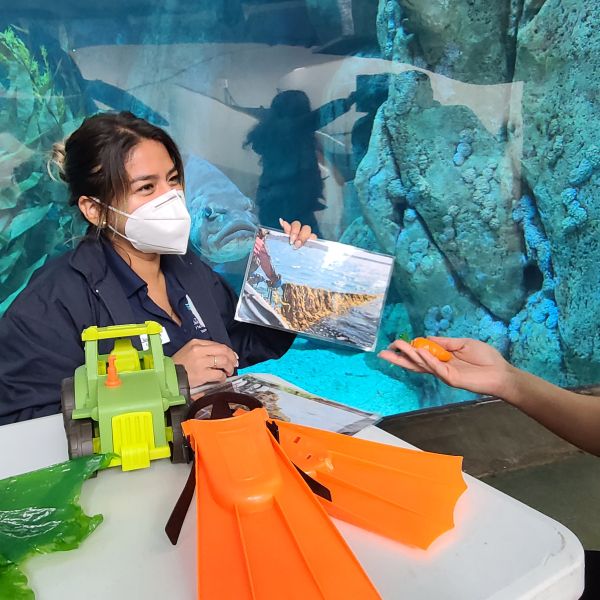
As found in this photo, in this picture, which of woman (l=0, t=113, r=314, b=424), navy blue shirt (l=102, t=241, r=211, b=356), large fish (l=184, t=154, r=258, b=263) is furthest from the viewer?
large fish (l=184, t=154, r=258, b=263)

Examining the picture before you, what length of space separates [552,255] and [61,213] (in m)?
2.20

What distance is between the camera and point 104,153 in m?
1.47

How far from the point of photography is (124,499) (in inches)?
28.1

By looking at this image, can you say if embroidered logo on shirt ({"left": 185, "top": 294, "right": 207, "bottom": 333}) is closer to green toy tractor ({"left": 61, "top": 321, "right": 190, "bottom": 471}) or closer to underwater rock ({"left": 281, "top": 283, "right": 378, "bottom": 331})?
underwater rock ({"left": 281, "top": 283, "right": 378, "bottom": 331})

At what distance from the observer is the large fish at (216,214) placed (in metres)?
2.30

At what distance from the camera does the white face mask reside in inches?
59.7

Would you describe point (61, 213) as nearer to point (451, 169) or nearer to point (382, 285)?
point (382, 285)

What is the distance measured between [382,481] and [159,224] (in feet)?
3.47

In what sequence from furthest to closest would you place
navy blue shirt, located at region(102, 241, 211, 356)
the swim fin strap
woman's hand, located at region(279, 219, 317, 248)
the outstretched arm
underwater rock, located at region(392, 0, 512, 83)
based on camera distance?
underwater rock, located at region(392, 0, 512, 83) → woman's hand, located at region(279, 219, 317, 248) → navy blue shirt, located at region(102, 241, 211, 356) → the outstretched arm → the swim fin strap

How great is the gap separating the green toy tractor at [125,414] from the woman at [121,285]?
333 millimetres

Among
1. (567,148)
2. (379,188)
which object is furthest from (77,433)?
(567,148)

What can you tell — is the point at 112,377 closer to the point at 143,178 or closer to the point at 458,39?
the point at 143,178

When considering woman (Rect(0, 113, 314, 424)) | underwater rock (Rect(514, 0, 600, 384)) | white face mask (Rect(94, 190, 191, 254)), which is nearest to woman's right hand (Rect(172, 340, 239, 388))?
woman (Rect(0, 113, 314, 424))

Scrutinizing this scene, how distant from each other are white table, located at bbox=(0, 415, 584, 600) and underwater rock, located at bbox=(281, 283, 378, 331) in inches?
33.3
